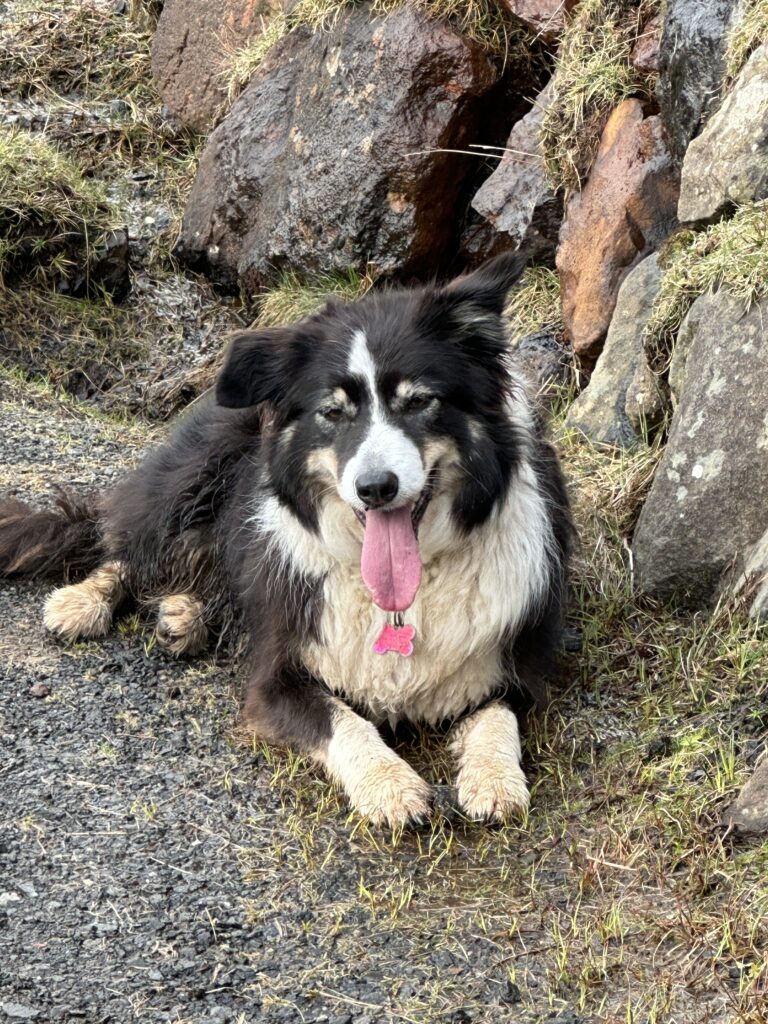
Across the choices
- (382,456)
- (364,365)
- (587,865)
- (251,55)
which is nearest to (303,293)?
(251,55)

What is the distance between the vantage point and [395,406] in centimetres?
403

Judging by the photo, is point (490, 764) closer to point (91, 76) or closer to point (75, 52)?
point (91, 76)

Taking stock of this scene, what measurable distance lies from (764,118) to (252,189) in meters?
3.89

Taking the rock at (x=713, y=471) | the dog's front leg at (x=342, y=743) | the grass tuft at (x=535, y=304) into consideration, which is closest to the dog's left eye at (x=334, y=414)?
the dog's front leg at (x=342, y=743)

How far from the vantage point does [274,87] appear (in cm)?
813

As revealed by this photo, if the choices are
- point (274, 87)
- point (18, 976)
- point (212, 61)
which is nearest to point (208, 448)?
point (18, 976)

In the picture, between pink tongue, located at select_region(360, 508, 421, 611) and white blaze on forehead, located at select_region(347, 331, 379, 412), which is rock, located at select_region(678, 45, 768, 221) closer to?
white blaze on forehead, located at select_region(347, 331, 379, 412)

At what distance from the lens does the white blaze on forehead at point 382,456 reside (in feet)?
12.6

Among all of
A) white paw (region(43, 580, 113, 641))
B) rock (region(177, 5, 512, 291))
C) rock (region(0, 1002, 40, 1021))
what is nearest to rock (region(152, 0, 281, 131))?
rock (region(177, 5, 512, 291))

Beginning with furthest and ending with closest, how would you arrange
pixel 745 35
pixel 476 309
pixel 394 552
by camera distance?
1. pixel 745 35
2. pixel 476 309
3. pixel 394 552

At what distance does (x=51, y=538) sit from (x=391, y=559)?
2.11 meters

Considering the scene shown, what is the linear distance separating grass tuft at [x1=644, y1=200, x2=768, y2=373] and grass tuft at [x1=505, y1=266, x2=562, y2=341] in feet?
3.67

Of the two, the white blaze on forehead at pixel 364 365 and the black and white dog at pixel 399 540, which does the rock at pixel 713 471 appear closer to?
the black and white dog at pixel 399 540

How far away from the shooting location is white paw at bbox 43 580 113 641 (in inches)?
203
